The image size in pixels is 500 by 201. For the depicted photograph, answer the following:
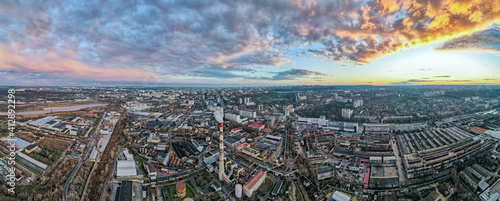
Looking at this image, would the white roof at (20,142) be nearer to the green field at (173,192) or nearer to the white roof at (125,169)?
the white roof at (125,169)

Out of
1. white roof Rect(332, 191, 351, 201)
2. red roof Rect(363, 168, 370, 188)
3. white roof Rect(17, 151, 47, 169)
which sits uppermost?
white roof Rect(17, 151, 47, 169)

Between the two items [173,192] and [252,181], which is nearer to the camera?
[173,192]

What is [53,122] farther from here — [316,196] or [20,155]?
[316,196]

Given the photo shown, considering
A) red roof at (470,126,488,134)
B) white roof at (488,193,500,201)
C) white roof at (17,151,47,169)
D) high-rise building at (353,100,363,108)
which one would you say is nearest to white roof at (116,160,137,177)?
white roof at (17,151,47,169)

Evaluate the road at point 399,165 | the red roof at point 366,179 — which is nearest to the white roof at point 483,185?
the road at point 399,165

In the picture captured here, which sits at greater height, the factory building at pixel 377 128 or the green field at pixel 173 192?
the factory building at pixel 377 128

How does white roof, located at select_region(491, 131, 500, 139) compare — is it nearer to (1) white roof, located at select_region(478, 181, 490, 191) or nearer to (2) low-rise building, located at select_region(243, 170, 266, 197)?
(1) white roof, located at select_region(478, 181, 490, 191)

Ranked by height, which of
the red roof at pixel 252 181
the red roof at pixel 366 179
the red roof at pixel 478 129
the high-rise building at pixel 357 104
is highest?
the high-rise building at pixel 357 104

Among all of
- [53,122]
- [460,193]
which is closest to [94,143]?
[53,122]

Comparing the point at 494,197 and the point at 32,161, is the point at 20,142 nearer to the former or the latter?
the point at 32,161

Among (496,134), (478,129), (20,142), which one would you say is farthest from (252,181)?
(478,129)
